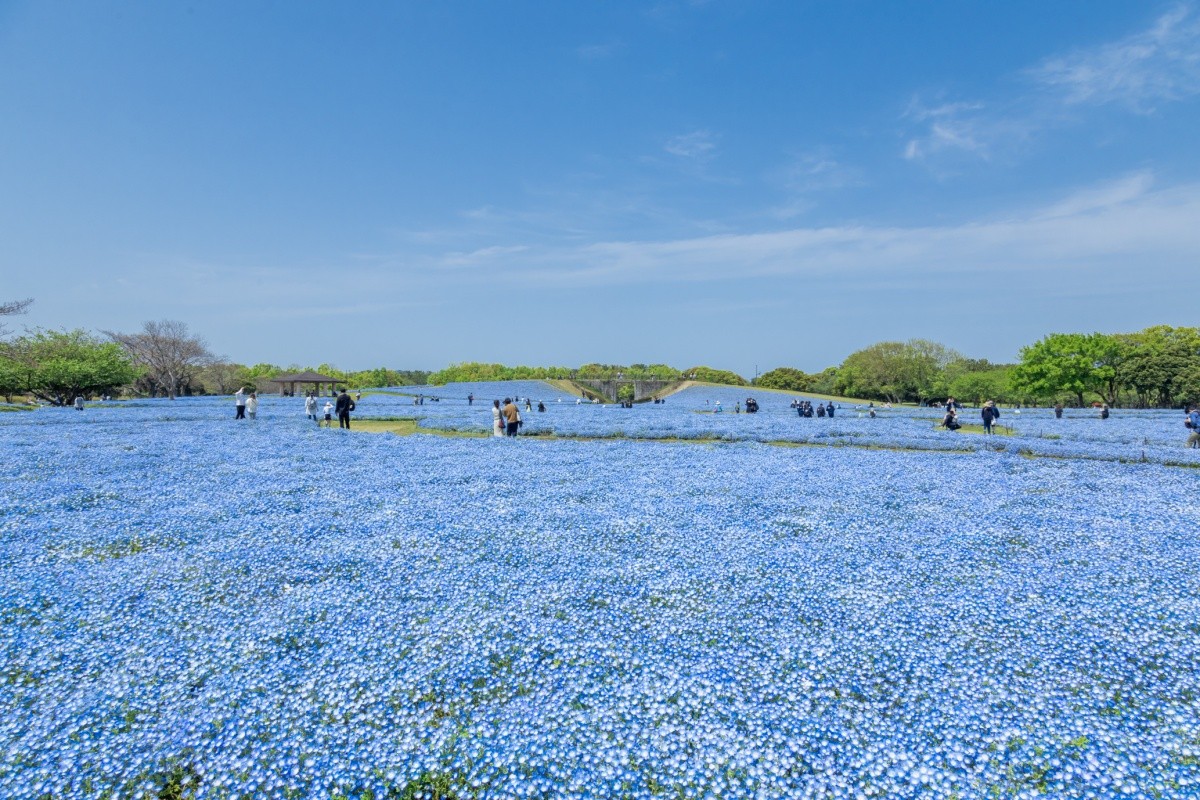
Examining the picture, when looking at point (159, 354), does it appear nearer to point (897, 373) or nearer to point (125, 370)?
point (125, 370)

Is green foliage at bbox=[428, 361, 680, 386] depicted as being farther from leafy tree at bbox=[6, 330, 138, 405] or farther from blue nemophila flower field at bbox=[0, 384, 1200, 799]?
blue nemophila flower field at bbox=[0, 384, 1200, 799]

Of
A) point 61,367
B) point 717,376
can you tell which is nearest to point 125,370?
point 61,367

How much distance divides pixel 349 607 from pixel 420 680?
Answer: 199cm

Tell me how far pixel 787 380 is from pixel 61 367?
8652 centimetres

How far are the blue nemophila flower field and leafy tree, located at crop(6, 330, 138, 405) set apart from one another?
41.4 meters

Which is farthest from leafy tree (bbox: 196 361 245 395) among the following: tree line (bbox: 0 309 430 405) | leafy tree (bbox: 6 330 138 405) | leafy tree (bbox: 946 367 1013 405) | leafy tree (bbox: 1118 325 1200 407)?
leafy tree (bbox: 1118 325 1200 407)

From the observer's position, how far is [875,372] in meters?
77.5

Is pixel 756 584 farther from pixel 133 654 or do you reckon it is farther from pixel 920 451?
pixel 920 451

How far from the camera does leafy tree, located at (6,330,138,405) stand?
137 feet

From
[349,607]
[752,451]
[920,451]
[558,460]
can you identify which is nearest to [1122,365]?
[920,451]

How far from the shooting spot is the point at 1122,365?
197 feet

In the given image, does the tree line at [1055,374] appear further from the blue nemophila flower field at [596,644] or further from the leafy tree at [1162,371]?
the blue nemophila flower field at [596,644]

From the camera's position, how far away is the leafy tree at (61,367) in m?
41.8

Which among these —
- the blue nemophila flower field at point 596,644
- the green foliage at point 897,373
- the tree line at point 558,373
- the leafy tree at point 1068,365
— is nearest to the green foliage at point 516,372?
the tree line at point 558,373
